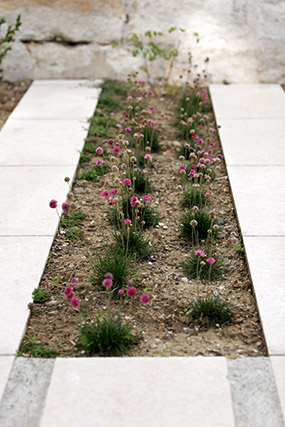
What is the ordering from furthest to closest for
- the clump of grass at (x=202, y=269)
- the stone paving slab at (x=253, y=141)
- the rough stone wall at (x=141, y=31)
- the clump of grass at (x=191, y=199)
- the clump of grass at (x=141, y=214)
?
the rough stone wall at (x=141, y=31), the stone paving slab at (x=253, y=141), the clump of grass at (x=191, y=199), the clump of grass at (x=141, y=214), the clump of grass at (x=202, y=269)

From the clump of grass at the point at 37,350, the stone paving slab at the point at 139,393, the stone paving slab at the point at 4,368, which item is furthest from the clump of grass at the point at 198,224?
the stone paving slab at the point at 4,368

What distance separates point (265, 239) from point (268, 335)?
74 centimetres

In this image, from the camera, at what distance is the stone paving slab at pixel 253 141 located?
12.5ft

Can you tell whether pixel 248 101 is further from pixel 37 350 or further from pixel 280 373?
pixel 37 350

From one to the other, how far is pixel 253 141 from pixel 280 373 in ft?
7.31

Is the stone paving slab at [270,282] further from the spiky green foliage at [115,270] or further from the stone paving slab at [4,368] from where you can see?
the stone paving slab at [4,368]

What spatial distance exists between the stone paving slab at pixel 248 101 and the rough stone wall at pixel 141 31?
14cm

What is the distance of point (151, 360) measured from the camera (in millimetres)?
2217

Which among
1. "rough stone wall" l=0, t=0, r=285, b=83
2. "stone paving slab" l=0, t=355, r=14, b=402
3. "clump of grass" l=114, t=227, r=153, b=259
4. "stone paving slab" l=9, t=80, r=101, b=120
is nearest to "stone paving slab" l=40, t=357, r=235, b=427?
"stone paving slab" l=0, t=355, r=14, b=402

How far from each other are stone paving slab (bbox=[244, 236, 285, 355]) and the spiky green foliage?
59 centimetres

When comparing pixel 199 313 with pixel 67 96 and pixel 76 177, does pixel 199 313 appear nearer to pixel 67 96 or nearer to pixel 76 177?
pixel 76 177

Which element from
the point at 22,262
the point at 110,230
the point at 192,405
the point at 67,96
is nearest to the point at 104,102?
the point at 67,96

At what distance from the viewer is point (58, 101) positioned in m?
4.71

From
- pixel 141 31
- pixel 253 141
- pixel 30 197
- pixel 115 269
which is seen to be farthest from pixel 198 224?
pixel 141 31
